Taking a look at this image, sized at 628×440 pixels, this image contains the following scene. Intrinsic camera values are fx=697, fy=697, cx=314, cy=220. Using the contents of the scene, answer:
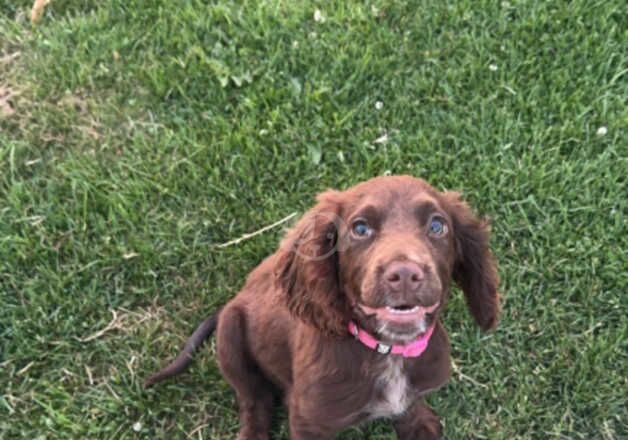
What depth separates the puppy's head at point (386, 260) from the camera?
2.13 m

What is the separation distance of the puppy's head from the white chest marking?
233mm

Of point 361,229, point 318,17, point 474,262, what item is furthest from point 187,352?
point 318,17

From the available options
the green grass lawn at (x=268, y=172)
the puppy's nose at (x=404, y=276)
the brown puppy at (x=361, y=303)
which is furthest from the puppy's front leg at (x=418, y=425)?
the puppy's nose at (x=404, y=276)

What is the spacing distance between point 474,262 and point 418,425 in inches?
35.1

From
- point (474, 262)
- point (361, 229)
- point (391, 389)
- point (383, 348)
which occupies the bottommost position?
point (391, 389)

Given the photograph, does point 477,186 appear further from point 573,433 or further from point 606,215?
point 573,433

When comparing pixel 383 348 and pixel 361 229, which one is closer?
pixel 361 229

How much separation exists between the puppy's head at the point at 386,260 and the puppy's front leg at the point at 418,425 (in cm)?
63

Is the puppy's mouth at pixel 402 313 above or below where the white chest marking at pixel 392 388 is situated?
above

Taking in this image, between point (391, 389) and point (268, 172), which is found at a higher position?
point (268, 172)

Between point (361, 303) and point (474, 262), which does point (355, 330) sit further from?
point (474, 262)

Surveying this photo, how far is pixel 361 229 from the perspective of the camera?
2346 millimetres

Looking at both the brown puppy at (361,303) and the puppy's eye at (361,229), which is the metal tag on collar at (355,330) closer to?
the brown puppy at (361,303)

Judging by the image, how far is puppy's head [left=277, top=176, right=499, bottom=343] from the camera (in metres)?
2.13
